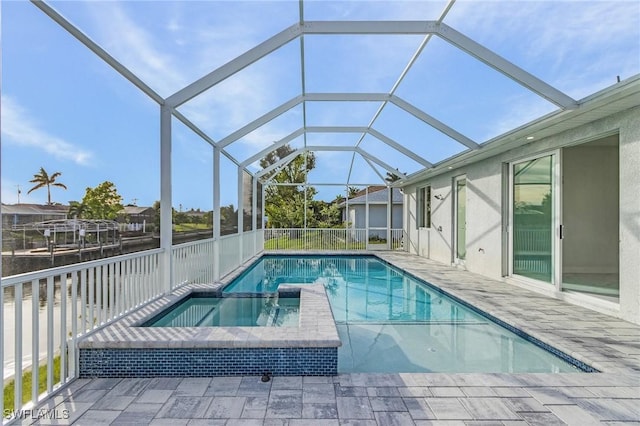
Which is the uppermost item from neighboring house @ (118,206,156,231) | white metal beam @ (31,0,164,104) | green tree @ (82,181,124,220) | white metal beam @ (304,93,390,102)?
white metal beam @ (304,93,390,102)

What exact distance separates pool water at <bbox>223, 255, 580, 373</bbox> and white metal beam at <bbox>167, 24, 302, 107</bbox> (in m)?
3.87

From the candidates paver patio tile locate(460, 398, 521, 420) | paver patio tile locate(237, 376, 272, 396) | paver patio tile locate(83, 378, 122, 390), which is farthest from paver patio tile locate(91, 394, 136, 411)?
paver patio tile locate(460, 398, 521, 420)

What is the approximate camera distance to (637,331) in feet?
12.6

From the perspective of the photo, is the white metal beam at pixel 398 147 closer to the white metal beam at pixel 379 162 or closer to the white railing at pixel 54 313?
the white metal beam at pixel 379 162

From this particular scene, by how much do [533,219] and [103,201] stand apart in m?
6.60

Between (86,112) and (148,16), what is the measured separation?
134 cm

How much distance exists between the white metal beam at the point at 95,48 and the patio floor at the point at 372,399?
9.94 feet

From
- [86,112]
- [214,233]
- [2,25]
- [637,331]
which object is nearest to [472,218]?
[637,331]

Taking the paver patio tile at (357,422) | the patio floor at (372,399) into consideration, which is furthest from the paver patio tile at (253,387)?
the paver patio tile at (357,422)

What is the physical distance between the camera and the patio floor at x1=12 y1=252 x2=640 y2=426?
229 centimetres

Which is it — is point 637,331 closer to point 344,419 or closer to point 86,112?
point 344,419

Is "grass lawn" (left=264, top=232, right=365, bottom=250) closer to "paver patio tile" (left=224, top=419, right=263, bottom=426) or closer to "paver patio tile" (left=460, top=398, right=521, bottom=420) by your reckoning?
"paver patio tile" (left=460, top=398, right=521, bottom=420)

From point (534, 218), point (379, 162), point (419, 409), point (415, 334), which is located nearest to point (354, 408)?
point (419, 409)

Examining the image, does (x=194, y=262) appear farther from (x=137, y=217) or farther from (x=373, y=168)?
(x=373, y=168)
